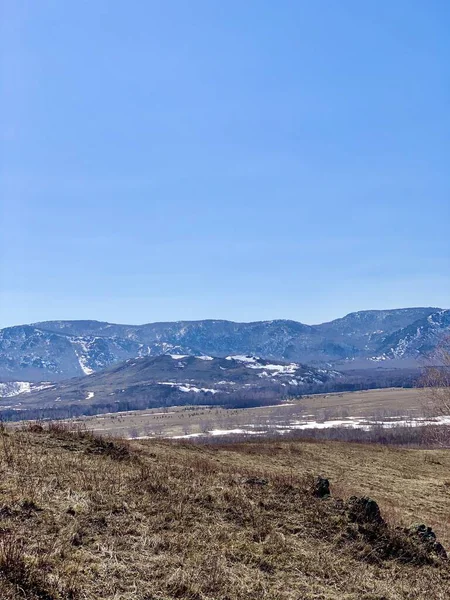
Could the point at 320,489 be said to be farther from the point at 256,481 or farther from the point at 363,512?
the point at 256,481

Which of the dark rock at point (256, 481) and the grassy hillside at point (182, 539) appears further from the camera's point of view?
the dark rock at point (256, 481)

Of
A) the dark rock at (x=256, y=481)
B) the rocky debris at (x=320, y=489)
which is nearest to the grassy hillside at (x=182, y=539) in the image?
the dark rock at (x=256, y=481)

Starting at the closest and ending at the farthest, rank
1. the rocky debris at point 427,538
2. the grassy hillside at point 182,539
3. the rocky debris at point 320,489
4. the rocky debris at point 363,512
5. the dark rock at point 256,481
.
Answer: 1. the grassy hillside at point 182,539
2. the rocky debris at point 427,538
3. the rocky debris at point 363,512
4. the rocky debris at point 320,489
5. the dark rock at point 256,481

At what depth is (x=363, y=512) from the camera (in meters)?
13.9

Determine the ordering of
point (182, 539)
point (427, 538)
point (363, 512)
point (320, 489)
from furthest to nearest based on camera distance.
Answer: point (320, 489) < point (363, 512) < point (427, 538) < point (182, 539)

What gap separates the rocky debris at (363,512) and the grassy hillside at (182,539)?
8 centimetres

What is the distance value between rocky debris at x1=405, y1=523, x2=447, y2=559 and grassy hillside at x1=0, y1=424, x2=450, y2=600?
Result: 6.3 inches

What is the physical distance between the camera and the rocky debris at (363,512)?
1359 centimetres

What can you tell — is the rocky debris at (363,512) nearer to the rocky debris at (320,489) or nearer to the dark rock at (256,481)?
the rocky debris at (320,489)

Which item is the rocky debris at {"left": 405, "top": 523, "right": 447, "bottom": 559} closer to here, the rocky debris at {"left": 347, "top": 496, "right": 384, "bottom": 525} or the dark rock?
the rocky debris at {"left": 347, "top": 496, "right": 384, "bottom": 525}

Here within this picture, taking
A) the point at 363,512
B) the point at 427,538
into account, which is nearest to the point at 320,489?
the point at 363,512

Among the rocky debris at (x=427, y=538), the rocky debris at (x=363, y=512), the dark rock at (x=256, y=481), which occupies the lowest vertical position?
the rocky debris at (x=427, y=538)

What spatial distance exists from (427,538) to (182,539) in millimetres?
7269

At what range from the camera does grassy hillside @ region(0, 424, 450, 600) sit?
850 cm
